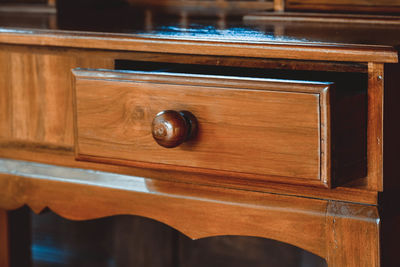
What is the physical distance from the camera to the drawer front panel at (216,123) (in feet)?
1.61

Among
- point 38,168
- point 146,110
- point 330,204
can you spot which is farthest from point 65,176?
point 330,204

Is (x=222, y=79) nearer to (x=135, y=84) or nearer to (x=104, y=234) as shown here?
(x=135, y=84)

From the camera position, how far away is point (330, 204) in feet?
1.81

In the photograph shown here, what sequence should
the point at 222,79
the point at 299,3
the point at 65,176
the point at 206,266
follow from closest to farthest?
the point at 222,79
the point at 65,176
the point at 299,3
the point at 206,266

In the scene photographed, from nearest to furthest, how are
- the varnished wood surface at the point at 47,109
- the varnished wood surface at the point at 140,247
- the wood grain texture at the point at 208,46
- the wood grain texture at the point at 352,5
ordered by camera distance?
1. the wood grain texture at the point at 208,46
2. the varnished wood surface at the point at 47,109
3. the wood grain texture at the point at 352,5
4. the varnished wood surface at the point at 140,247

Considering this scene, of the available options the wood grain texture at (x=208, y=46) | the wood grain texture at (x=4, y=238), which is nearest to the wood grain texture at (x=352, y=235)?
the wood grain texture at (x=208, y=46)

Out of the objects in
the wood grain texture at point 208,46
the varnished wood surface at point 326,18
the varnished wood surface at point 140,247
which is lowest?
the varnished wood surface at point 140,247

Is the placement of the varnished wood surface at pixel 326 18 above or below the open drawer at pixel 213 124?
above

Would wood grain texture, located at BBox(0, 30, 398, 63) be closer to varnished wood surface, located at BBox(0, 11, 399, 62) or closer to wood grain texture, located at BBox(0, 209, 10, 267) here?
varnished wood surface, located at BBox(0, 11, 399, 62)

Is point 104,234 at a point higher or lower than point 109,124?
lower

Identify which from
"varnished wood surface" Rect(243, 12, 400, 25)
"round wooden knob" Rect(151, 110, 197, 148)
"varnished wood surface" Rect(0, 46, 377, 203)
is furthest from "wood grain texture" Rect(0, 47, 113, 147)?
"varnished wood surface" Rect(243, 12, 400, 25)

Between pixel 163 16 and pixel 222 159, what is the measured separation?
1.37 ft

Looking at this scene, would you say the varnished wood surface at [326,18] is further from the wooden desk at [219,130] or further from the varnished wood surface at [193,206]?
the varnished wood surface at [193,206]

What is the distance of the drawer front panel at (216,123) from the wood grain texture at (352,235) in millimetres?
65
